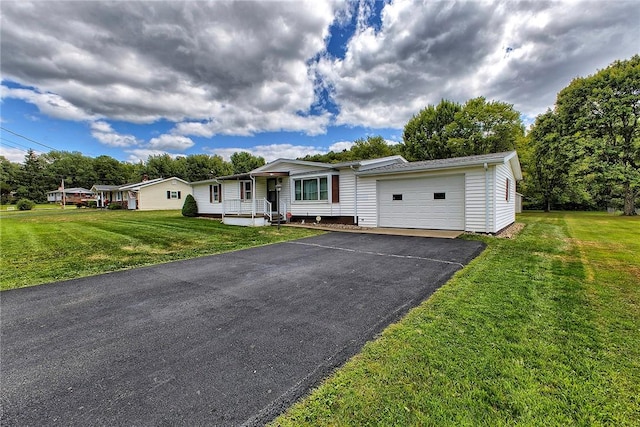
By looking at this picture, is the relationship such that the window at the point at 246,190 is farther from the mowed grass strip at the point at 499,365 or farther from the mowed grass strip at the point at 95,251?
the mowed grass strip at the point at 499,365

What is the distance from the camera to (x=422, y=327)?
115 inches

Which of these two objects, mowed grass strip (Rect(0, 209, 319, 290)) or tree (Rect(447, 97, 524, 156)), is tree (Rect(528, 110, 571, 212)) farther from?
mowed grass strip (Rect(0, 209, 319, 290))

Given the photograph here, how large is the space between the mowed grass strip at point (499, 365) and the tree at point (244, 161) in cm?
4931

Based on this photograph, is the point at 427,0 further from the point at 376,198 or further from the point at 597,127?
the point at 597,127

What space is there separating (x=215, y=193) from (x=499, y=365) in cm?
1844

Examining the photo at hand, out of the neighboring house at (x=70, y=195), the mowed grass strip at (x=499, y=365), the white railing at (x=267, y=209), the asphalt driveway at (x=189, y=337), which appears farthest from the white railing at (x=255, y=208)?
the neighboring house at (x=70, y=195)

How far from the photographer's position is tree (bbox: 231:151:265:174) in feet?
163

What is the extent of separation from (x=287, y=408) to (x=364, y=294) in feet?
7.89

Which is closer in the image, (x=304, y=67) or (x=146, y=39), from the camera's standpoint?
(x=146, y=39)

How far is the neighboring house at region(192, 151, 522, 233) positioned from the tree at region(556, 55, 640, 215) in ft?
37.5

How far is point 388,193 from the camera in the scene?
38.3 feet

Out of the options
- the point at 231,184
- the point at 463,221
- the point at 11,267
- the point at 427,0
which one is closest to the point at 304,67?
the point at 427,0

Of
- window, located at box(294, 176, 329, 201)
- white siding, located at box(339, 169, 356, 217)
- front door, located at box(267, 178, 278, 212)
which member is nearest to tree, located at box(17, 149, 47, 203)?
front door, located at box(267, 178, 278, 212)

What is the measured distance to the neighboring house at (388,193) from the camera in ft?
30.9
